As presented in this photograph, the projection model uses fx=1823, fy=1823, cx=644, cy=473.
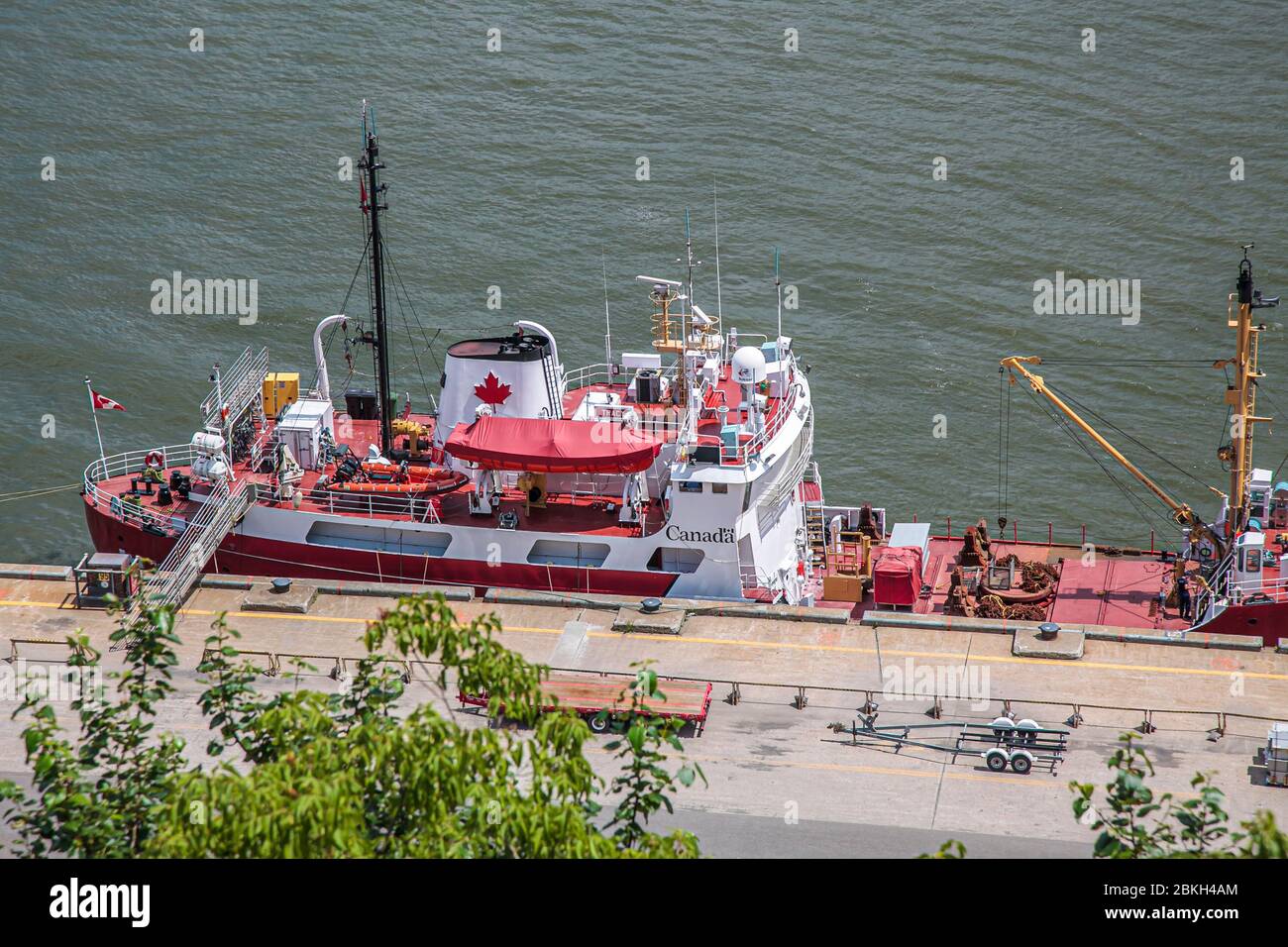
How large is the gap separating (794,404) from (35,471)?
79.9ft

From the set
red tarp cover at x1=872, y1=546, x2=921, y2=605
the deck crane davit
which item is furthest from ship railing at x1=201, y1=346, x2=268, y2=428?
the deck crane davit

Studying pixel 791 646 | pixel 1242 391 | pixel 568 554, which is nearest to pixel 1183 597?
pixel 1242 391

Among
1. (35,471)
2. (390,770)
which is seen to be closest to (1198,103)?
(35,471)

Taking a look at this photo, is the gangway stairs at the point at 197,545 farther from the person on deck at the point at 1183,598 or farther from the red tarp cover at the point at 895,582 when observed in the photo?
the person on deck at the point at 1183,598

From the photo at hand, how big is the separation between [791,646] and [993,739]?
19.5ft

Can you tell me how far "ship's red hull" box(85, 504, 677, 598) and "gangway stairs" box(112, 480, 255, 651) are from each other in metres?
0.80

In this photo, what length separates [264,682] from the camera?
38.8m

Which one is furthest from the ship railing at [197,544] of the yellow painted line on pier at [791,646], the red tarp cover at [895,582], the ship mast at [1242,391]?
the ship mast at [1242,391]

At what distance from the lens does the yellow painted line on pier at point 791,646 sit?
38906 millimetres

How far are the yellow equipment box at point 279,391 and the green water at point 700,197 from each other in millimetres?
8076

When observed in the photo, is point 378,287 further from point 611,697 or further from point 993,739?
point 993,739

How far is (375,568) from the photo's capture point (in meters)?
44.1

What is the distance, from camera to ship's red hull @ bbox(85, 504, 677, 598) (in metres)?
43.2

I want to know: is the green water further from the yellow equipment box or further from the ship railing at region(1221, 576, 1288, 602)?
the ship railing at region(1221, 576, 1288, 602)
